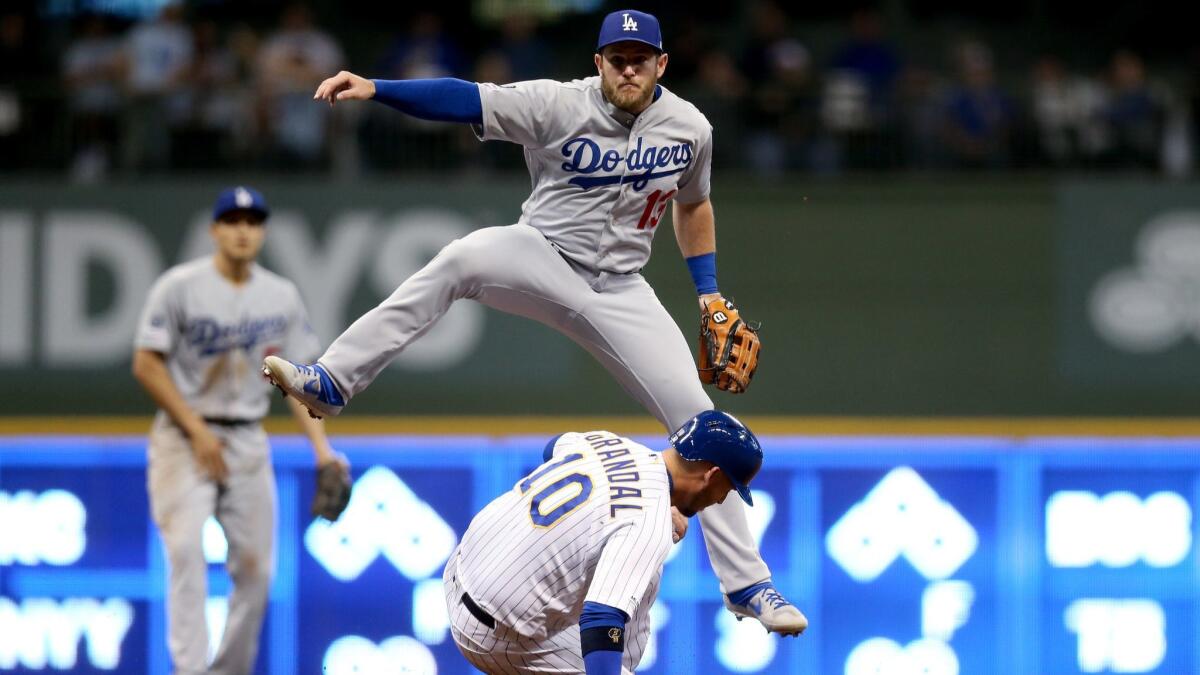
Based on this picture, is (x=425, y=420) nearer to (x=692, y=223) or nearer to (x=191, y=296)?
(x=191, y=296)

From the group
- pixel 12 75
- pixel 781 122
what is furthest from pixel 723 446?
pixel 12 75

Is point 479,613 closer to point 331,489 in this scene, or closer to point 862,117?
point 331,489

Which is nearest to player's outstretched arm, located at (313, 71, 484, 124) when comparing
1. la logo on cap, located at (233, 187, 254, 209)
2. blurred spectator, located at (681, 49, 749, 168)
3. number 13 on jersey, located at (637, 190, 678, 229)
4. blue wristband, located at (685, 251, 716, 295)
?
number 13 on jersey, located at (637, 190, 678, 229)

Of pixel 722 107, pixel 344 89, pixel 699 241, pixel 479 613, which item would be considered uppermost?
pixel 722 107

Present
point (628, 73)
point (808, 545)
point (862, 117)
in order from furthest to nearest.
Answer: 1. point (862, 117)
2. point (808, 545)
3. point (628, 73)

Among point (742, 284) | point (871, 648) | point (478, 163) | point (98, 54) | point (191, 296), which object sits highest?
→ point (98, 54)

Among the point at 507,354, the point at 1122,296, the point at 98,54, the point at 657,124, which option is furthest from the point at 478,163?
the point at 657,124
